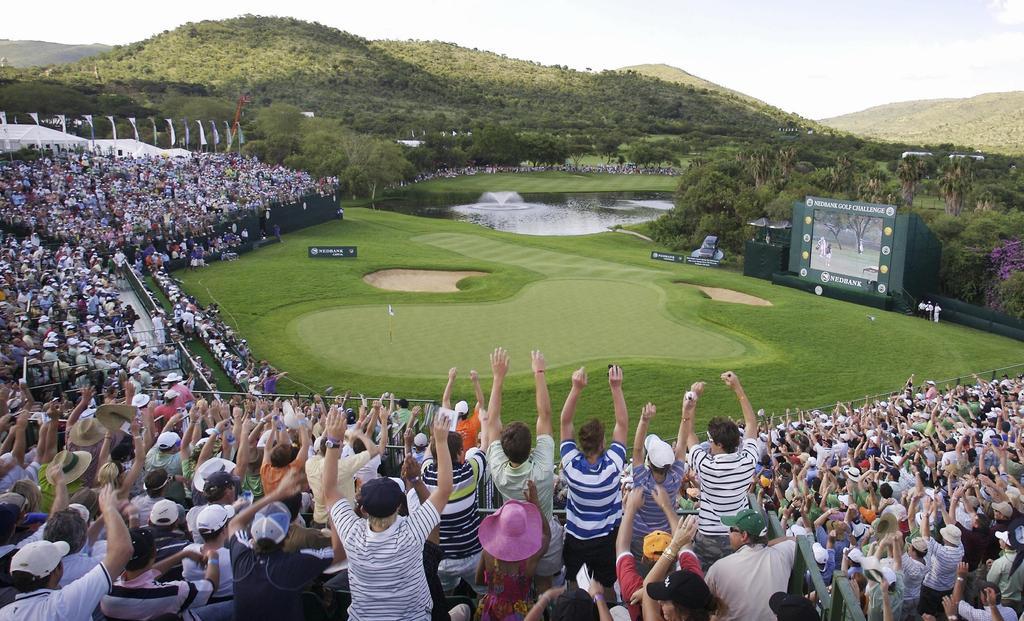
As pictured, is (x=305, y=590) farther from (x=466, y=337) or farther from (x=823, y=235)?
(x=823, y=235)

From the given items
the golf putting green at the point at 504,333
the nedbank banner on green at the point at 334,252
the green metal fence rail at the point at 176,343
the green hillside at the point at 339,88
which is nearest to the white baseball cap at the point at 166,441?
the green metal fence rail at the point at 176,343

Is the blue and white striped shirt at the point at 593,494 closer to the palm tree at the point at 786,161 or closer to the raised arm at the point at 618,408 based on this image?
the raised arm at the point at 618,408

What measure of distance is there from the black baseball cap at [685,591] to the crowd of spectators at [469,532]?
1 cm

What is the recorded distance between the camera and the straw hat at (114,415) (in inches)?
341

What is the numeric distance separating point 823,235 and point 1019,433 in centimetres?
2327

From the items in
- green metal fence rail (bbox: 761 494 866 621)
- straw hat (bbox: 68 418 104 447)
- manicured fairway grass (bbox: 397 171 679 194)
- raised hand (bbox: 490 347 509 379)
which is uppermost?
manicured fairway grass (bbox: 397 171 679 194)

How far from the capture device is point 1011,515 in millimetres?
7613

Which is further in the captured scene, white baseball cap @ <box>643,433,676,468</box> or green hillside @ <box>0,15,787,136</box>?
green hillside @ <box>0,15,787,136</box>

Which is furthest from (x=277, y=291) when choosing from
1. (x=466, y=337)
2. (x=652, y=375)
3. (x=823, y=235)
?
(x=823, y=235)

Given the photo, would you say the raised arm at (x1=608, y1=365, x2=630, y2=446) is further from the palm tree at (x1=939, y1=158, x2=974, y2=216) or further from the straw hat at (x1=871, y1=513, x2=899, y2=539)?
the palm tree at (x1=939, y1=158, x2=974, y2=216)

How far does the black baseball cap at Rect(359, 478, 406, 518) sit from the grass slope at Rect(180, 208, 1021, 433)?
46.2ft

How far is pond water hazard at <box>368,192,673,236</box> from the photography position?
66.9m

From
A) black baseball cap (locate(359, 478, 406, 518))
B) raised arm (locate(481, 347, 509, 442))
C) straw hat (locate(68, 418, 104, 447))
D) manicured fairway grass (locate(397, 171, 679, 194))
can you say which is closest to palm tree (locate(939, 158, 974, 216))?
manicured fairway grass (locate(397, 171, 679, 194))

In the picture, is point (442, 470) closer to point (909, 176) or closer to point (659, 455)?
point (659, 455)
